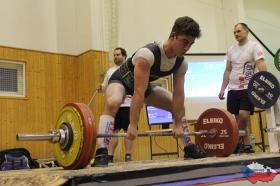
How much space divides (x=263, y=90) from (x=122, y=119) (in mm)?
1274

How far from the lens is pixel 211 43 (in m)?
6.83

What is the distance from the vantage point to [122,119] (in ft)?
11.6

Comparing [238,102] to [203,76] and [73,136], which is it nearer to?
[73,136]

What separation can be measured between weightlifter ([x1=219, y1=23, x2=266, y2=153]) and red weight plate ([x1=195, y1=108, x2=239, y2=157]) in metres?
0.68

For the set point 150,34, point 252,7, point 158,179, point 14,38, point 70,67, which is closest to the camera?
point 158,179

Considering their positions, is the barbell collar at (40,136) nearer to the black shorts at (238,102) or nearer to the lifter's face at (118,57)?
the black shorts at (238,102)

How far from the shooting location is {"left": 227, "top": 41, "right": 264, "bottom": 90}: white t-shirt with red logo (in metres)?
3.33

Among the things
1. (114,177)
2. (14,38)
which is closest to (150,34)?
(14,38)

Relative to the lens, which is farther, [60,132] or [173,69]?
[173,69]

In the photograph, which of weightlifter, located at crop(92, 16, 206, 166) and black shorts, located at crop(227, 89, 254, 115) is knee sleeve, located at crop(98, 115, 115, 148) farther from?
black shorts, located at crop(227, 89, 254, 115)

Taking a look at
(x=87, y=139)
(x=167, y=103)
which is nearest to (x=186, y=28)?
(x=167, y=103)

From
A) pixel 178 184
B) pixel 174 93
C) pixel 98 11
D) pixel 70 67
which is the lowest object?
pixel 178 184

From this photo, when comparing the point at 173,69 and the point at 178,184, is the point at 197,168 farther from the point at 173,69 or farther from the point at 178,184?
the point at 173,69

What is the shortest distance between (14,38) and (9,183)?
13.4 feet
